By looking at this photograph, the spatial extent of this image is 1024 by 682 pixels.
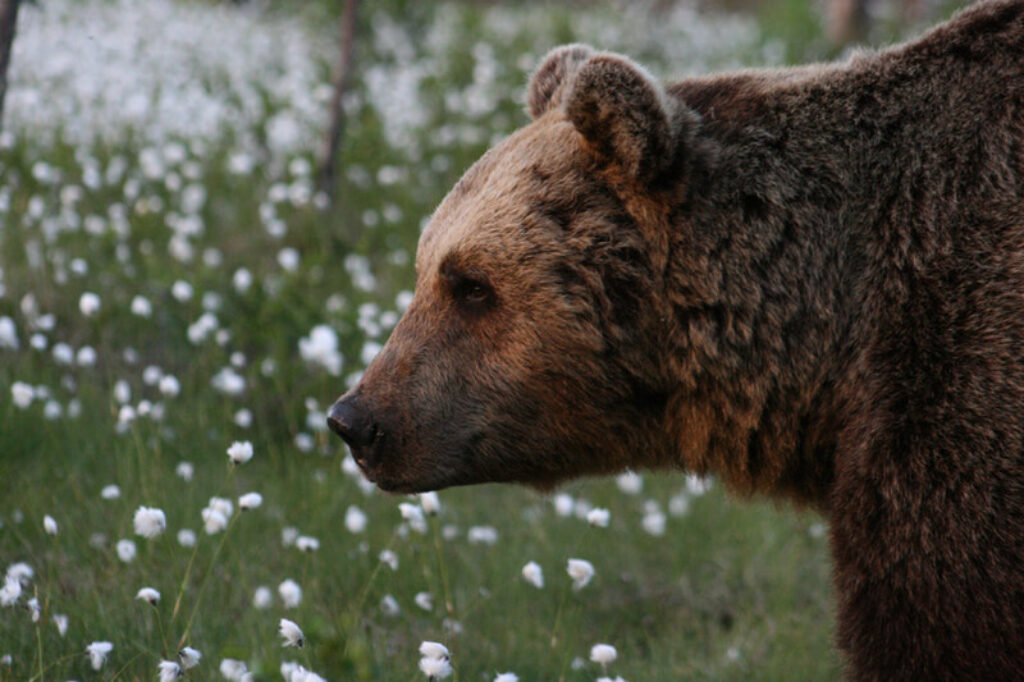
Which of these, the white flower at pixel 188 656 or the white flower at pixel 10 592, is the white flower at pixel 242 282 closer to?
the white flower at pixel 10 592

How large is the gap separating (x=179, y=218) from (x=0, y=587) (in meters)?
3.73

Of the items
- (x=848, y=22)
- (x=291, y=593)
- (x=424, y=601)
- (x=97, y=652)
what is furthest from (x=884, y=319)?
(x=848, y=22)

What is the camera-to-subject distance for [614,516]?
16.7 ft

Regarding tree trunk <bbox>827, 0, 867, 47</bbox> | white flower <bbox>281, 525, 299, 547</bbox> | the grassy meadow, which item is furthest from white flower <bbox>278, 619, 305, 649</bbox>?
tree trunk <bbox>827, 0, 867, 47</bbox>

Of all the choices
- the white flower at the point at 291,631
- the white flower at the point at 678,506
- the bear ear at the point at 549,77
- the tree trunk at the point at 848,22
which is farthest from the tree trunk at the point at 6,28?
the tree trunk at the point at 848,22

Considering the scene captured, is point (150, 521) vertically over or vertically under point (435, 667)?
over

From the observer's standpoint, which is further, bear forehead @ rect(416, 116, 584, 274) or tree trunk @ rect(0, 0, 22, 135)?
tree trunk @ rect(0, 0, 22, 135)

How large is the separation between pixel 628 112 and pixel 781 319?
2.15ft

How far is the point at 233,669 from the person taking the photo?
291 cm

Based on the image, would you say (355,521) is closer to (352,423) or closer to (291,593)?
(291,593)

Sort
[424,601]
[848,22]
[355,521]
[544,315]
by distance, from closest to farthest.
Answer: [544,315] < [424,601] < [355,521] < [848,22]

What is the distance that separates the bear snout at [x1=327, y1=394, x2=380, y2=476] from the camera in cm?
307

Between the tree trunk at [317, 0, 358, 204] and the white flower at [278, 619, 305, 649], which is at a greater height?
the tree trunk at [317, 0, 358, 204]

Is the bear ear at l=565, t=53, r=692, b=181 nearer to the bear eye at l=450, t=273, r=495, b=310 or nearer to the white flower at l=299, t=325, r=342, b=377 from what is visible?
the bear eye at l=450, t=273, r=495, b=310
